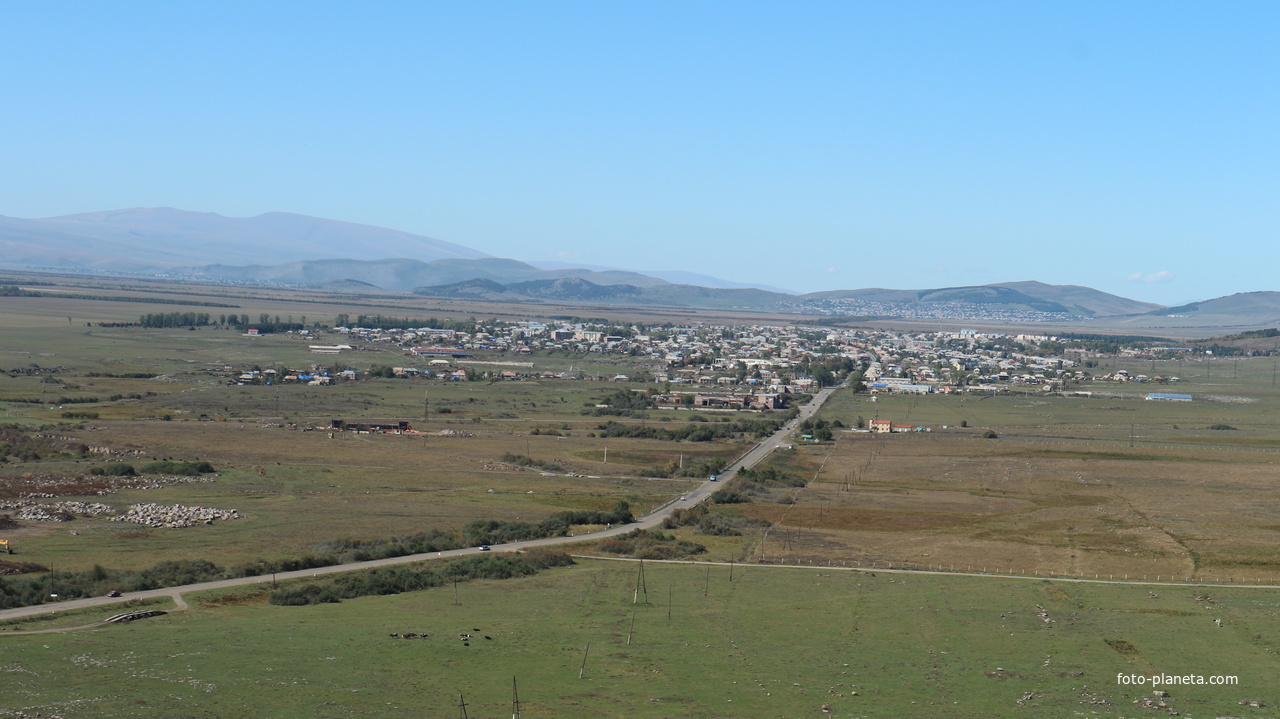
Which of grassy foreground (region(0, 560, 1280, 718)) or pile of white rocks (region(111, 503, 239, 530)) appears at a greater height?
grassy foreground (region(0, 560, 1280, 718))

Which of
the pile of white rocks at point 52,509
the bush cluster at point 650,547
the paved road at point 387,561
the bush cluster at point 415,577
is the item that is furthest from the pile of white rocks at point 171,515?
the bush cluster at point 650,547

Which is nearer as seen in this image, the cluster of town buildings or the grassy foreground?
the grassy foreground

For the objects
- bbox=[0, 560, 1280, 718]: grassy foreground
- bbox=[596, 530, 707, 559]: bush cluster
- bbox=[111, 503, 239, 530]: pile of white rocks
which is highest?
bbox=[0, 560, 1280, 718]: grassy foreground

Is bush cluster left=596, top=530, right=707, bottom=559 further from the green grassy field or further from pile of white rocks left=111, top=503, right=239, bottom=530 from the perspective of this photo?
pile of white rocks left=111, top=503, right=239, bottom=530

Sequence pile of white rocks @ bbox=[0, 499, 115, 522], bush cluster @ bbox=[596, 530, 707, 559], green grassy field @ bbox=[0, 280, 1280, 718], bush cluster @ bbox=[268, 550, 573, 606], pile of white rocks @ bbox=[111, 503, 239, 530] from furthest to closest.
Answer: pile of white rocks @ bbox=[111, 503, 239, 530] → pile of white rocks @ bbox=[0, 499, 115, 522] → bush cluster @ bbox=[596, 530, 707, 559] → bush cluster @ bbox=[268, 550, 573, 606] → green grassy field @ bbox=[0, 280, 1280, 718]

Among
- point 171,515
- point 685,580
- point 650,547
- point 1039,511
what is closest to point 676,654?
point 685,580

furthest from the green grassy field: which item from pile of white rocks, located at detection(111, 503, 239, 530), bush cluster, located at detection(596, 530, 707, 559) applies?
bush cluster, located at detection(596, 530, 707, 559)

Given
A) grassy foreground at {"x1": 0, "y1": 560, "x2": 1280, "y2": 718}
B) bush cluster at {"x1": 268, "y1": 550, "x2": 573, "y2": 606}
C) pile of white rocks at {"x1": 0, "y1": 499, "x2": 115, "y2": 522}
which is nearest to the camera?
grassy foreground at {"x1": 0, "y1": 560, "x2": 1280, "y2": 718}
